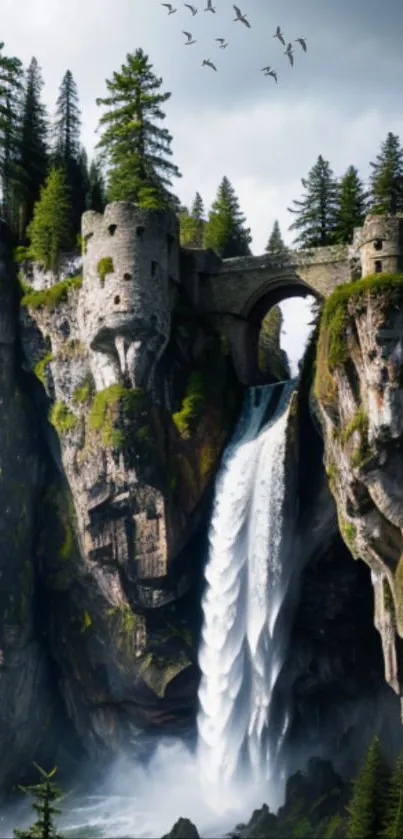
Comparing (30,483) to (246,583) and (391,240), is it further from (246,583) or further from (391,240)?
(391,240)

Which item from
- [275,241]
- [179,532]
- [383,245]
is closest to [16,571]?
[179,532]

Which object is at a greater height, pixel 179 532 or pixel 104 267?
pixel 104 267

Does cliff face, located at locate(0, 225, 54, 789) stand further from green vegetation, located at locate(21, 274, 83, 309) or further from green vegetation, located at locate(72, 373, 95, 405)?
green vegetation, located at locate(72, 373, 95, 405)

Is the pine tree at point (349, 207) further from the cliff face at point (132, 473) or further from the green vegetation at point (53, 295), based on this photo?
the green vegetation at point (53, 295)

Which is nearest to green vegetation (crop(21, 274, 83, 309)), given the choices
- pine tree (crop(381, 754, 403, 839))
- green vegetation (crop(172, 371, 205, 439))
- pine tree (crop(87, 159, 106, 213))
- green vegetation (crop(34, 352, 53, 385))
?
green vegetation (crop(34, 352, 53, 385))

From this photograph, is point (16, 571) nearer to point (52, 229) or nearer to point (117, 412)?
point (117, 412)

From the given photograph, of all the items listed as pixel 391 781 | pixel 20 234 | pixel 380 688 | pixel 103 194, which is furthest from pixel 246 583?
pixel 103 194

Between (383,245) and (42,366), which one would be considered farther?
(42,366)
